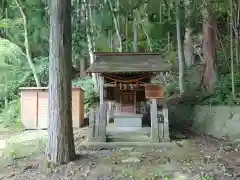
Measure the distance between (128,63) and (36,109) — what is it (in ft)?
12.7

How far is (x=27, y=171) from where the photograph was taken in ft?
18.6

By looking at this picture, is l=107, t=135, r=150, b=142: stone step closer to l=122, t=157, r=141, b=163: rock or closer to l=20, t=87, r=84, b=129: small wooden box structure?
l=122, t=157, r=141, b=163: rock

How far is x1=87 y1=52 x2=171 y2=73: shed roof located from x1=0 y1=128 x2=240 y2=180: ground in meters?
2.06

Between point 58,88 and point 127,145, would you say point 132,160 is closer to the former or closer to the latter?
point 127,145

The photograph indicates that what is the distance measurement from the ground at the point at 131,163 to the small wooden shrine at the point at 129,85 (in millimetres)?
955

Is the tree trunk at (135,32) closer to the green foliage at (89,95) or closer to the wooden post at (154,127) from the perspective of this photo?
the green foliage at (89,95)

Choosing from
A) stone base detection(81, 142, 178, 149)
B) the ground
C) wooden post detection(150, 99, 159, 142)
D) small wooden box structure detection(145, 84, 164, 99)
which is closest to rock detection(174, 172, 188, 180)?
the ground

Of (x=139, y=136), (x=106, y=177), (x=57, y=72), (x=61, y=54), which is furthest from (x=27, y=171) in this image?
(x=139, y=136)

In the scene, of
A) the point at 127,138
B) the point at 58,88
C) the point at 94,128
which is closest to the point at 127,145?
the point at 127,138

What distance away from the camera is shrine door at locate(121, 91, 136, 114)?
9430 mm

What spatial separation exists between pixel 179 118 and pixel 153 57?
142 inches

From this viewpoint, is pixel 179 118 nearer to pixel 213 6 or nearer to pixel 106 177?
pixel 213 6

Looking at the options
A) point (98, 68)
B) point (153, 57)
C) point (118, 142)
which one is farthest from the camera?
point (153, 57)

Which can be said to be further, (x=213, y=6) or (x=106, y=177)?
(x=213, y=6)
